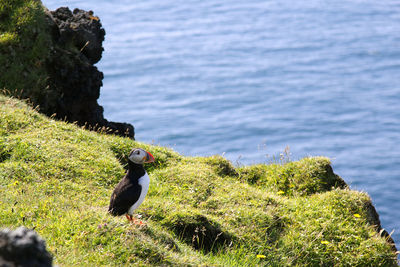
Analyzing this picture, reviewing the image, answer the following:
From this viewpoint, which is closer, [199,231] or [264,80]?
[199,231]

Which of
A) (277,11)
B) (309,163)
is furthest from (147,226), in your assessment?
(277,11)

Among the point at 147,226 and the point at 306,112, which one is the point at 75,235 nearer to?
the point at 147,226

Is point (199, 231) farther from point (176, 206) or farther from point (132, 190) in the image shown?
point (132, 190)

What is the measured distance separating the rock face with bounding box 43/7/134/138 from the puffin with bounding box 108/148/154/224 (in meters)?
6.78

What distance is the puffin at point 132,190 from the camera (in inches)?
305

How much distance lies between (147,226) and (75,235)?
1216 mm

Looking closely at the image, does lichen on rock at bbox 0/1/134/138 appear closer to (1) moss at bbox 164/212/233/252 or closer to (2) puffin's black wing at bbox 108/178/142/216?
(1) moss at bbox 164/212/233/252

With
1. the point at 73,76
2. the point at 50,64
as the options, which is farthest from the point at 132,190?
the point at 50,64

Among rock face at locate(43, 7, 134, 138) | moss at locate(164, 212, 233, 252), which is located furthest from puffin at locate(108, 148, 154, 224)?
rock face at locate(43, 7, 134, 138)

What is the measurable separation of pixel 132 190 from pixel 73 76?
27.1 ft

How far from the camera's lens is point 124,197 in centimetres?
774

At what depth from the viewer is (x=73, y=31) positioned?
51.9ft

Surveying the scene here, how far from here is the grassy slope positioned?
7.41 metres

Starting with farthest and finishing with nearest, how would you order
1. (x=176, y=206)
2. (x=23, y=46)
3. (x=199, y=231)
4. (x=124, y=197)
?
(x=23, y=46)
(x=176, y=206)
(x=199, y=231)
(x=124, y=197)
